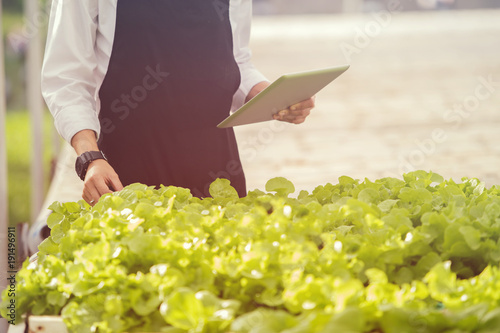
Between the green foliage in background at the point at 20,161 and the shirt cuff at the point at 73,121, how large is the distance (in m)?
3.43

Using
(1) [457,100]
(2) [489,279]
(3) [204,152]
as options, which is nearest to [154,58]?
(3) [204,152]

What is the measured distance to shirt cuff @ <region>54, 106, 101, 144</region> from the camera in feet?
6.31

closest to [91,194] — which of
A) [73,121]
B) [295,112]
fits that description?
[73,121]

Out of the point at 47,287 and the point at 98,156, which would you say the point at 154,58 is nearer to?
the point at 98,156

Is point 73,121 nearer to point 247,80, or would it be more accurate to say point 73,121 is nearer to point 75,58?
point 75,58

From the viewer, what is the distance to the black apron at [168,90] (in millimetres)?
2105

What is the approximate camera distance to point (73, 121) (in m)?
1.92

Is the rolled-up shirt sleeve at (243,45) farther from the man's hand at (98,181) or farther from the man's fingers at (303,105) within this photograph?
the man's hand at (98,181)

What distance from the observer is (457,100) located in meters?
10.3

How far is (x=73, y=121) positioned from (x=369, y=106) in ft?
28.7

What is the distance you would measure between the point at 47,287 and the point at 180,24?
1.12m

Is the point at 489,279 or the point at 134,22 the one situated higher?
the point at 134,22

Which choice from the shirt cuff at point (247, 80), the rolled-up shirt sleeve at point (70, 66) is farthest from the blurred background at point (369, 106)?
the rolled-up shirt sleeve at point (70, 66)

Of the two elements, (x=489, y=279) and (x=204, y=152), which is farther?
(x=204, y=152)
